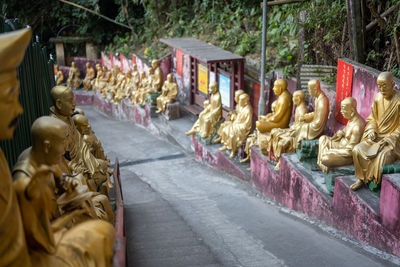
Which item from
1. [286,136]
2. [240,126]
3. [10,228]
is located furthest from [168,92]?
[10,228]

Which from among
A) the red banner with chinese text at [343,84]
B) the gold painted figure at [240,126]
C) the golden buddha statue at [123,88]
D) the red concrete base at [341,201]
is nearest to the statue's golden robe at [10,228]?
the red concrete base at [341,201]

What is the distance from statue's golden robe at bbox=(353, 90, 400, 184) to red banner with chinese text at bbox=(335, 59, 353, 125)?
4.25ft

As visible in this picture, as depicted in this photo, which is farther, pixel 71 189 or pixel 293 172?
pixel 293 172

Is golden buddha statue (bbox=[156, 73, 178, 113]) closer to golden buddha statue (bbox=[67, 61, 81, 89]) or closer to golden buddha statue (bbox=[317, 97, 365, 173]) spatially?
golden buddha statue (bbox=[67, 61, 81, 89])

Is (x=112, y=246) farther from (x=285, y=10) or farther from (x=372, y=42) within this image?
(x=285, y=10)

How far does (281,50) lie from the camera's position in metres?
11.9

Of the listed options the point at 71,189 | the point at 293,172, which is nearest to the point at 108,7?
the point at 293,172

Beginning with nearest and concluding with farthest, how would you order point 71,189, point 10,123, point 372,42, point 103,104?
1. point 10,123
2. point 71,189
3. point 372,42
4. point 103,104

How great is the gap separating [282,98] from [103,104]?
11998 millimetres

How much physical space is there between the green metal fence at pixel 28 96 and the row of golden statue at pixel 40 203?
41.7 inches

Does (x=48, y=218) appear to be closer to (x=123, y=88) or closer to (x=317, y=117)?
(x=317, y=117)

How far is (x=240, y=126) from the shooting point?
32.7ft

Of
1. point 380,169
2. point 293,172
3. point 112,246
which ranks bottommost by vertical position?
point 293,172

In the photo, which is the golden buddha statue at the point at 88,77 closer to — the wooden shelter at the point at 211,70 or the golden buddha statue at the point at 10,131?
the wooden shelter at the point at 211,70
